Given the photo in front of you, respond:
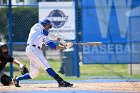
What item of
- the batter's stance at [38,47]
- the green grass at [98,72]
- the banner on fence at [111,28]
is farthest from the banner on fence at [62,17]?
the batter's stance at [38,47]

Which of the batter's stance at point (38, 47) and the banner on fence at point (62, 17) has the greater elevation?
the banner on fence at point (62, 17)

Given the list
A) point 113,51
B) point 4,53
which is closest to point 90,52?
point 113,51

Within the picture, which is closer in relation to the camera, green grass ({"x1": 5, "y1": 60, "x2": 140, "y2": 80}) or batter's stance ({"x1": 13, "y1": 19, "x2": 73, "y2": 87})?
batter's stance ({"x1": 13, "y1": 19, "x2": 73, "y2": 87})

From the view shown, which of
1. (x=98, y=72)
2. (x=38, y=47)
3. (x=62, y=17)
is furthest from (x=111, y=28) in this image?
(x=38, y=47)

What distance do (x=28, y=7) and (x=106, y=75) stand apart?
14.0 feet

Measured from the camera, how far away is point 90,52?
20203 millimetres

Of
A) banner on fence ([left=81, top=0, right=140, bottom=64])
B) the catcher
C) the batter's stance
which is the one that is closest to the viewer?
the batter's stance

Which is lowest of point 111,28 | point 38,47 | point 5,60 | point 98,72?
point 98,72

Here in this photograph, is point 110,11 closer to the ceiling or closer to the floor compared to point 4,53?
closer to the ceiling

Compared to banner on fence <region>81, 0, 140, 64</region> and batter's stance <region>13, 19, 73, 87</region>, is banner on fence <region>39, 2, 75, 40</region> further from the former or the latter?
batter's stance <region>13, 19, 73, 87</region>

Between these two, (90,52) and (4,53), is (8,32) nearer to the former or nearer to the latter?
(90,52)

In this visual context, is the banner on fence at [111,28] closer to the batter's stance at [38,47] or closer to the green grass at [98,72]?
the green grass at [98,72]

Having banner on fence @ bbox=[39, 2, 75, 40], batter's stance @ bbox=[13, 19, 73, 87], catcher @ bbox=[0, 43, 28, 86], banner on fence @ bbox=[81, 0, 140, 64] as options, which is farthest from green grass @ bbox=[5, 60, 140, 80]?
batter's stance @ bbox=[13, 19, 73, 87]

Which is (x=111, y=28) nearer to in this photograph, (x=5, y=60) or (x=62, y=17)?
(x=62, y=17)
